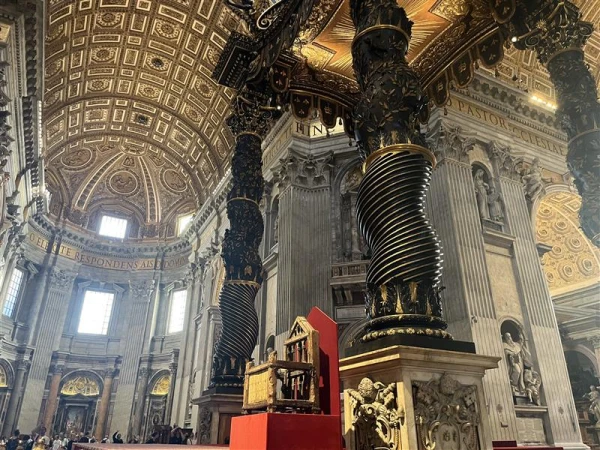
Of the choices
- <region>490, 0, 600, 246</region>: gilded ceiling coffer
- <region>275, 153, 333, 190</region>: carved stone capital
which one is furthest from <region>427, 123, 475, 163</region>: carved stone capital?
<region>490, 0, 600, 246</region>: gilded ceiling coffer

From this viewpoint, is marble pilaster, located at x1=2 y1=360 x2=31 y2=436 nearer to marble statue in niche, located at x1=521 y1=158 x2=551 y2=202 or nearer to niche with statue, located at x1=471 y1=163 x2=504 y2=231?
niche with statue, located at x1=471 y1=163 x2=504 y2=231

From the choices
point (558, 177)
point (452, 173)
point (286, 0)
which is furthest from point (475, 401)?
point (558, 177)

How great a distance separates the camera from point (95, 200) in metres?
22.5

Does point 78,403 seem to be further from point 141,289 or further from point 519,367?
point 519,367

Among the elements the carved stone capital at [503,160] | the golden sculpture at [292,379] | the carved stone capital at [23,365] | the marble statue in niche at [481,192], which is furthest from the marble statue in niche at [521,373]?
the carved stone capital at [23,365]

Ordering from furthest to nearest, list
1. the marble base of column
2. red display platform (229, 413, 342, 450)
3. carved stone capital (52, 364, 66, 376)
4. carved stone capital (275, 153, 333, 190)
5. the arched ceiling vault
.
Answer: carved stone capital (52, 364, 66, 376) → the arched ceiling vault → carved stone capital (275, 153, 333, 190) → the marble base of column → red display platform (229, 413, 342, 450)

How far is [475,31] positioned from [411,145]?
2.75m

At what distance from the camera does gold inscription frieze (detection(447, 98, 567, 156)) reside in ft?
36.2

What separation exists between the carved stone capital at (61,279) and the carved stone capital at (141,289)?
2740 mm

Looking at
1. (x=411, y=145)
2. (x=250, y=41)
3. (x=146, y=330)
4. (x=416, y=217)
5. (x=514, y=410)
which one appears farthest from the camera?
(x=146, y=330)

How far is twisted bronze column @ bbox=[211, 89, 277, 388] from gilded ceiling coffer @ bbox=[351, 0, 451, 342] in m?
2.27

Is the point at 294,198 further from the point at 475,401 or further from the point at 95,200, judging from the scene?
the point at 95,200

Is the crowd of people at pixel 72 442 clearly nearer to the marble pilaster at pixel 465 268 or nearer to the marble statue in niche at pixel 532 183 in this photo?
the marble pilaster at pixel 465 268

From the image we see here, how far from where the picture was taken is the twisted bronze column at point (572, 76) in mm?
3453
